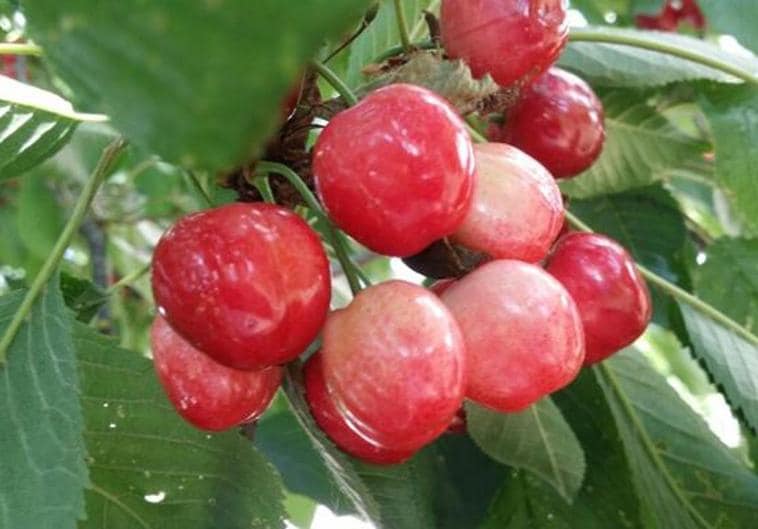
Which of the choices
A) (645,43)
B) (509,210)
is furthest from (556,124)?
(509,210)

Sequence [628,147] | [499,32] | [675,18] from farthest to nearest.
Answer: [675,18] → [628,147] → [499,32]

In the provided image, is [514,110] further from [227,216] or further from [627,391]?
[227,216]

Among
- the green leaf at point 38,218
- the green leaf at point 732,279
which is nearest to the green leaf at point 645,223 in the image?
the green leaf at point 732,279

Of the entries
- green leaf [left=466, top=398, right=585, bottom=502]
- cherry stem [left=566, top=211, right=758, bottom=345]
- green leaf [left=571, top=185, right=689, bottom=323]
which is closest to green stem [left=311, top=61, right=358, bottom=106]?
green leaf [left=466, top=398, right=585, bottom=502]

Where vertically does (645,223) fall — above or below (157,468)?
below

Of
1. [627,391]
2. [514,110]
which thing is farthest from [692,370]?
[514,110]

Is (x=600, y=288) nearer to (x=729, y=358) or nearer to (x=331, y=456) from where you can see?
(x=331, y=456)

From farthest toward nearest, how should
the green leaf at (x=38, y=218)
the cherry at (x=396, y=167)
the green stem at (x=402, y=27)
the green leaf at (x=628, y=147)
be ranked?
the green leaf at (x=38, y=218)
the green leaf at (x=628, y=147)
the green stem at (x=402, y=27)
the cherry at (x=396, y=167)

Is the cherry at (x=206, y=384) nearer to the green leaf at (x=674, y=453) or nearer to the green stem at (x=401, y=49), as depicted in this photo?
the green stem at (x=401, y=49)
